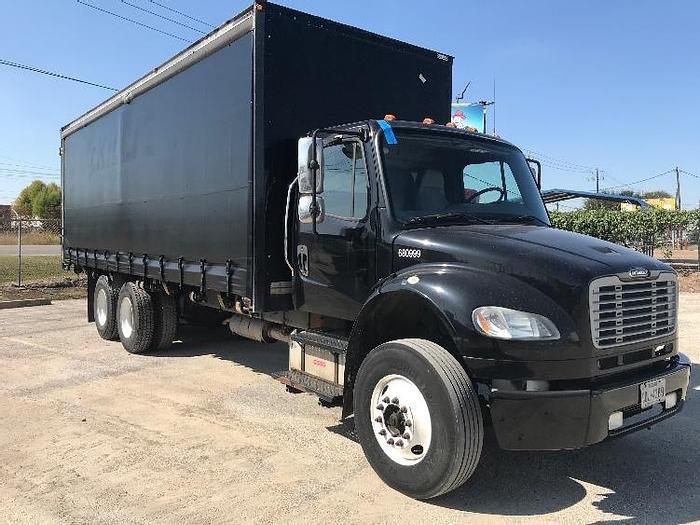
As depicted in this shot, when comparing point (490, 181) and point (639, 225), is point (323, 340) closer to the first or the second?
point (490, 181)

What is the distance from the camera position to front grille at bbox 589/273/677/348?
144 inches

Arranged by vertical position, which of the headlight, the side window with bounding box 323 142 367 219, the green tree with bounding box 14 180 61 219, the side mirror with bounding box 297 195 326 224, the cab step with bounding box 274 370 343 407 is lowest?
the cab step with bounding box 274 370 343 407

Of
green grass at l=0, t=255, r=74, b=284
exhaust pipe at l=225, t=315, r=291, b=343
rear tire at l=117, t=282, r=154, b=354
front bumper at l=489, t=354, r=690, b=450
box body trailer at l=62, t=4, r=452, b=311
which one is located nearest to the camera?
front bumper at l=489, t=354, r=690, b=450

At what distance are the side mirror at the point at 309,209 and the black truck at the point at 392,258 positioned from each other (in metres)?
0.02

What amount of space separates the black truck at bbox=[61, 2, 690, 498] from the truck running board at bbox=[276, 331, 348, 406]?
2 centimetres

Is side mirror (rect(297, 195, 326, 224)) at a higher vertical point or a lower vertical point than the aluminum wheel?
higher

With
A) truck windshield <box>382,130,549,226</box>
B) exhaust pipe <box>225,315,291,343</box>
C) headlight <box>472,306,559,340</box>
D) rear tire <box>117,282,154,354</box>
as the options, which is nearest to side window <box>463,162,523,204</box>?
truck windshield <box>382,130,549,226</box>

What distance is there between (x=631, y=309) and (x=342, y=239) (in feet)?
6.98

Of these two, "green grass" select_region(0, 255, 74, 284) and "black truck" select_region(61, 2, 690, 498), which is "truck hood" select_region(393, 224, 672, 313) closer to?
"black truck" select_region(61, 2, 690, 498)

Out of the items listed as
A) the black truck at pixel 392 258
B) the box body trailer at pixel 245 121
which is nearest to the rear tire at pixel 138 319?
the box body trailer at pixel 245 121

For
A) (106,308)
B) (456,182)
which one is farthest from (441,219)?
(106,308)

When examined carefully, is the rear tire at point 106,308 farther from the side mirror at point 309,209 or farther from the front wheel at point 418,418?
the front wheel at point 418,418

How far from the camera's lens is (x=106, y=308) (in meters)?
9.86

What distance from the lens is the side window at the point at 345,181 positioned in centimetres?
464
